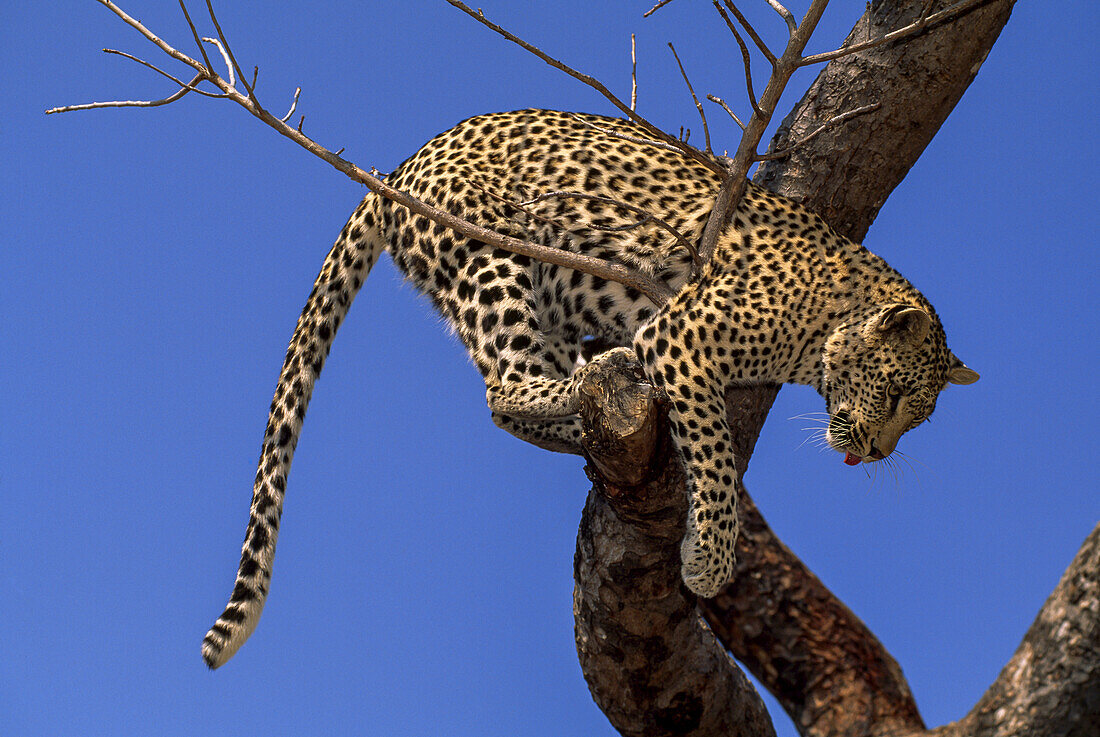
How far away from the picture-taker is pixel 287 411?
19.6 ft

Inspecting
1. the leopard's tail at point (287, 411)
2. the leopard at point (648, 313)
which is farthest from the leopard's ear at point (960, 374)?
the leopard's tail at point (287, 411)

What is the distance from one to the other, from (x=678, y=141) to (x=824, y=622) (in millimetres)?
3977

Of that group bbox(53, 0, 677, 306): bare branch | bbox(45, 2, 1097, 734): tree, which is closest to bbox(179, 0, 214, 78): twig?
bbox(53, 0, 677, 306): bare branch

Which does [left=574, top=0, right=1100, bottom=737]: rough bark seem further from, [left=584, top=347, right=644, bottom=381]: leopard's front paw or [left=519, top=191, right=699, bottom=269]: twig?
[left=519, top=191, right=699, bottom=269]: twig

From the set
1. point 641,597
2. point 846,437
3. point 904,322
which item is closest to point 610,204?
point 904,322

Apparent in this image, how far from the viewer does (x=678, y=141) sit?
478cm

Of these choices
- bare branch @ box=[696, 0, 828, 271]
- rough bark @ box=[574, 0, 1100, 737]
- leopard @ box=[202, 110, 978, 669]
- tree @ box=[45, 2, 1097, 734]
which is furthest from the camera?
tree @ box=[45, 2, 1097, 734]

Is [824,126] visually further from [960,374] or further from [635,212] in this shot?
[960,374]

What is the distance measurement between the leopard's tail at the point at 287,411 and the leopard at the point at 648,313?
0.03 ft

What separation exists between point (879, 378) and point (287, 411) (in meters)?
3.07

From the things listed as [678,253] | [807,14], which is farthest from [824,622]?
[807,14]

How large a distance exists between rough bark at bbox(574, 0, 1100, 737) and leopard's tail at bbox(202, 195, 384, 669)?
1.61 meters

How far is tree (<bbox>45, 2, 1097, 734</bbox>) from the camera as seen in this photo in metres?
6.13

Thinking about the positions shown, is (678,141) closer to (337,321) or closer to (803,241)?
(803,241)
